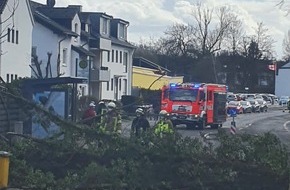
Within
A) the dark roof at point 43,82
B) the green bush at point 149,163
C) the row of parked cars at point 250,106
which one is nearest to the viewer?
the green bush at point 149,163

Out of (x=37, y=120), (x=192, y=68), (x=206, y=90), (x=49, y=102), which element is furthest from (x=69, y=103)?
(x=192, y=68)

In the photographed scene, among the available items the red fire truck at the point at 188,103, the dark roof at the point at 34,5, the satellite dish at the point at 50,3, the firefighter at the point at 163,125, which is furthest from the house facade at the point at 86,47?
the firefighter at the point at 163,125

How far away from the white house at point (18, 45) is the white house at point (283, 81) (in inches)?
3170

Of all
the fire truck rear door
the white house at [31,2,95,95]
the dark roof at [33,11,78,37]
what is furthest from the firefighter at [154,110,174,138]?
the dark roof at [33,11,78,37]

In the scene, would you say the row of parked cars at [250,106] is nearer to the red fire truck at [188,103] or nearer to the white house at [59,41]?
the white house at [59,41]

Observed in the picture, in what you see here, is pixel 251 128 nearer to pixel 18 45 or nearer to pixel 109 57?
pixel 18 45

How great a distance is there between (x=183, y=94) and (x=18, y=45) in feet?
35.7

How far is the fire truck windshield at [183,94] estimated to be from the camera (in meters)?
43.7

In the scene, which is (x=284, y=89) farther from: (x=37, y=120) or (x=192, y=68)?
(x=37, y=120)

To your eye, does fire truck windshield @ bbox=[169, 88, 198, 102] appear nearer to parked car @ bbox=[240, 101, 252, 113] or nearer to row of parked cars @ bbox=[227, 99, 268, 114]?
row of parked cars @ bbox=[227, 99, 268, 114]

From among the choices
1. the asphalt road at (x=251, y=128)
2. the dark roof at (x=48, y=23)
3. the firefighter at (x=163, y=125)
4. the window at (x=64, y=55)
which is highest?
the dark roof at (x=48, y=23)

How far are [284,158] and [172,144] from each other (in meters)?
2.01

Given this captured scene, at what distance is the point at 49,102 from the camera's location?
24.2 m

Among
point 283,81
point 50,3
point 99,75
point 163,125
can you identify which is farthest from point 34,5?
point 283,81
